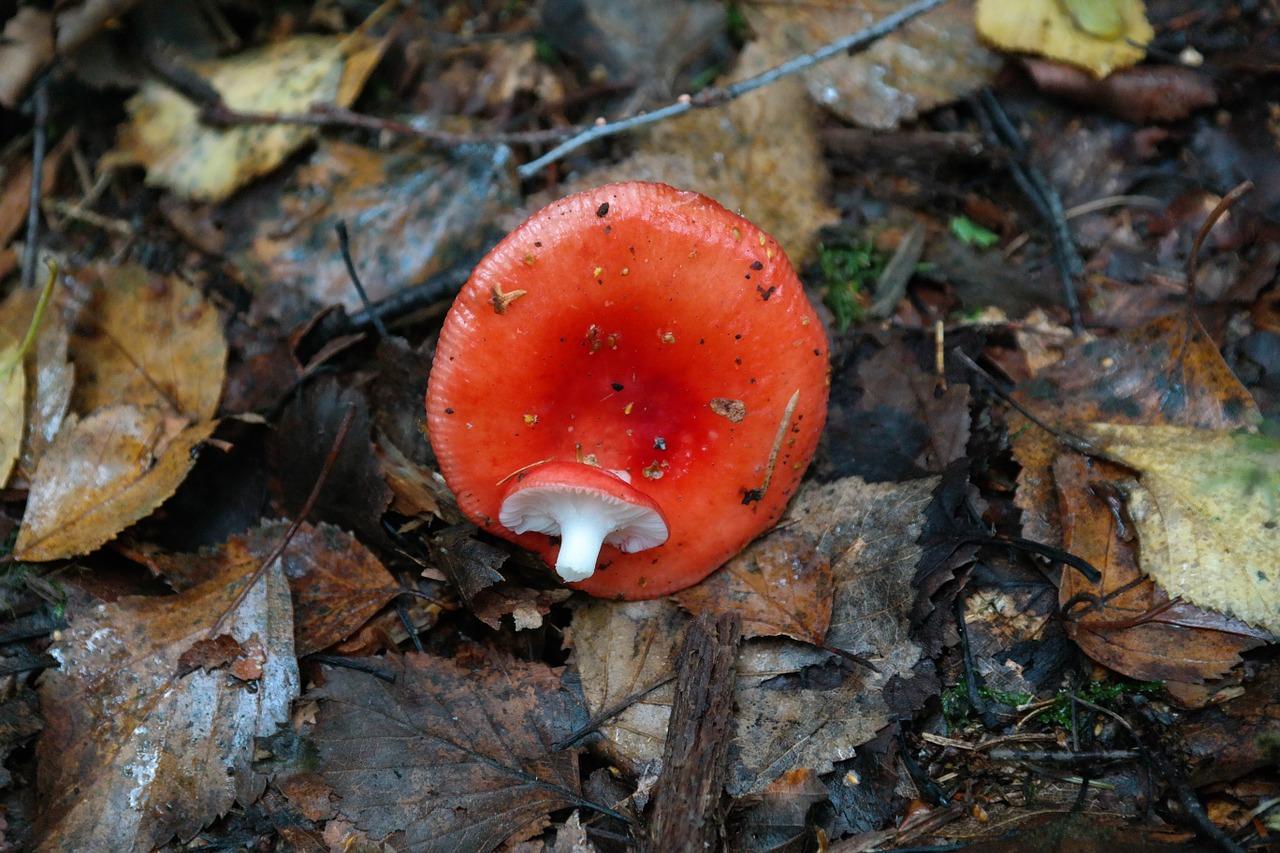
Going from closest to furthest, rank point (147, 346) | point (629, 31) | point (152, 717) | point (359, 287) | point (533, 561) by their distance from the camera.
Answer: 1. point (152, 717)
2. point (533, 561)
3. point (359, 287)
4. point (147, 346)
5. point (629, 31)

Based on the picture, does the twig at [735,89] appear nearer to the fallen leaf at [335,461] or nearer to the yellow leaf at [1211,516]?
the fallen leaf at [335,461]

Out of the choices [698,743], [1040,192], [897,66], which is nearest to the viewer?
[698,743]

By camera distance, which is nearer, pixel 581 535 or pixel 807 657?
pixel 581 535

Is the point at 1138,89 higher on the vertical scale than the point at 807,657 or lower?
higher

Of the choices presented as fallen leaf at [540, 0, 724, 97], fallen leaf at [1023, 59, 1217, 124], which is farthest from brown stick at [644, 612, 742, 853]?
fallen leaf at [1023, 59, 1217, 124]

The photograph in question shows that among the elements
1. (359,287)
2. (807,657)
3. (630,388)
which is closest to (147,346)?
(359,287)

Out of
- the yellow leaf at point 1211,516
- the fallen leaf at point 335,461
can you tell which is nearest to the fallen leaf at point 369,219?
the fallen leaf at point 335,461

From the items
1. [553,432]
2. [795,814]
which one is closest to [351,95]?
[553,432]

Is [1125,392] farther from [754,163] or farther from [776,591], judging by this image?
[754,163]
